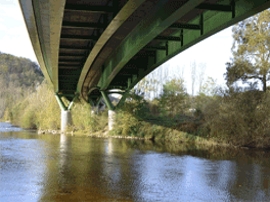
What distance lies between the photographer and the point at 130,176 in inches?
500

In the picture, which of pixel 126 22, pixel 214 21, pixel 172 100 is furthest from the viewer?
pixel 172 100

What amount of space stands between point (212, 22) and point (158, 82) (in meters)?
41.5

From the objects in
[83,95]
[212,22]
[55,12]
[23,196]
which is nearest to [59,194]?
[23,196]

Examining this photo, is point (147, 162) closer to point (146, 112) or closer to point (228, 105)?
point (228, 105)

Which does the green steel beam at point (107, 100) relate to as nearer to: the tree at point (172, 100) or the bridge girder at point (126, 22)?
the tree at point (172, 100)

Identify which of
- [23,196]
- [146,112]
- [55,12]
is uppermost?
[55,12]

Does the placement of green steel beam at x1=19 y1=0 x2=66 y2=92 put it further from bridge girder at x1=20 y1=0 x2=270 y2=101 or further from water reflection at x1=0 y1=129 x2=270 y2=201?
water reflection at x1=0 y1=129 x2=270 y2=201

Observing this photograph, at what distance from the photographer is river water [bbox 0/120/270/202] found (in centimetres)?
981

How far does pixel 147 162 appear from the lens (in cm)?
1633

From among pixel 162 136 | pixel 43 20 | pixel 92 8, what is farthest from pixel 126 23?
pixel 162 136

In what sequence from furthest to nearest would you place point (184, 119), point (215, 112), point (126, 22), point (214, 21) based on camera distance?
point (184, 119)
point (215, 112)
point (126, 22)
point (214, 21)

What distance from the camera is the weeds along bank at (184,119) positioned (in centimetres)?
2370

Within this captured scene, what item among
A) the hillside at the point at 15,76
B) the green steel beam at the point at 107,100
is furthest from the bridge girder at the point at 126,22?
the hillside at the point at 15,76

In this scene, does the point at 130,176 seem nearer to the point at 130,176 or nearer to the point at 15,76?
the point at 130,176
